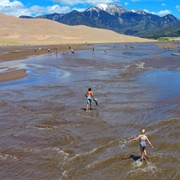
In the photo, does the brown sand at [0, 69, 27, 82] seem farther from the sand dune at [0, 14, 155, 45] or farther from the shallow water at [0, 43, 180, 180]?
the sand dune at [0, 14, 155, 45]

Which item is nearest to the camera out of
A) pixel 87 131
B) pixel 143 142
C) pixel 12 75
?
pixel 143 142

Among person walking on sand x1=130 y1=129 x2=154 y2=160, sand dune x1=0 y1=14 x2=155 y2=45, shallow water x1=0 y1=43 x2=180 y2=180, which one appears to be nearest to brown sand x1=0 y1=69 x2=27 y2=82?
shallow water x1=0 y1=43 x2=180 y2=180

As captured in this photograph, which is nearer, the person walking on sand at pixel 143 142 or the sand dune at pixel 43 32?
the person walking on sand at pixel 143 142

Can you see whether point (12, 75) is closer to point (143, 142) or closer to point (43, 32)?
point (143, 142)

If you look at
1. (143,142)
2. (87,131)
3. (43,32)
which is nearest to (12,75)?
(87,131)

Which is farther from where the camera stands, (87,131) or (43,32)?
(43,32)

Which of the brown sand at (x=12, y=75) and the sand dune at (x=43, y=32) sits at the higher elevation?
the sand dune at (x=43, y=32)

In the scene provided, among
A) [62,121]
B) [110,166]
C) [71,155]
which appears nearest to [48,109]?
[62,121]

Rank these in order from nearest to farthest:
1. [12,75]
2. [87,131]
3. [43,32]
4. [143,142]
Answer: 1. [143,142]
2. [87,131]
3. [12,75]
4. [43,32]

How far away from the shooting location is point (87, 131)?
637 inches

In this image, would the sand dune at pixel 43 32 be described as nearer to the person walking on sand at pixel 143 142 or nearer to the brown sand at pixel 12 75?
the brown sand at pixel 12 75

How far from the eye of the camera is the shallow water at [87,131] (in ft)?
39.0

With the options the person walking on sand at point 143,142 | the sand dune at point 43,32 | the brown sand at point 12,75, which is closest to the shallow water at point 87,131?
the person walking on sand at point 143,142

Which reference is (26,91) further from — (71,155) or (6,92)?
(71,155)
